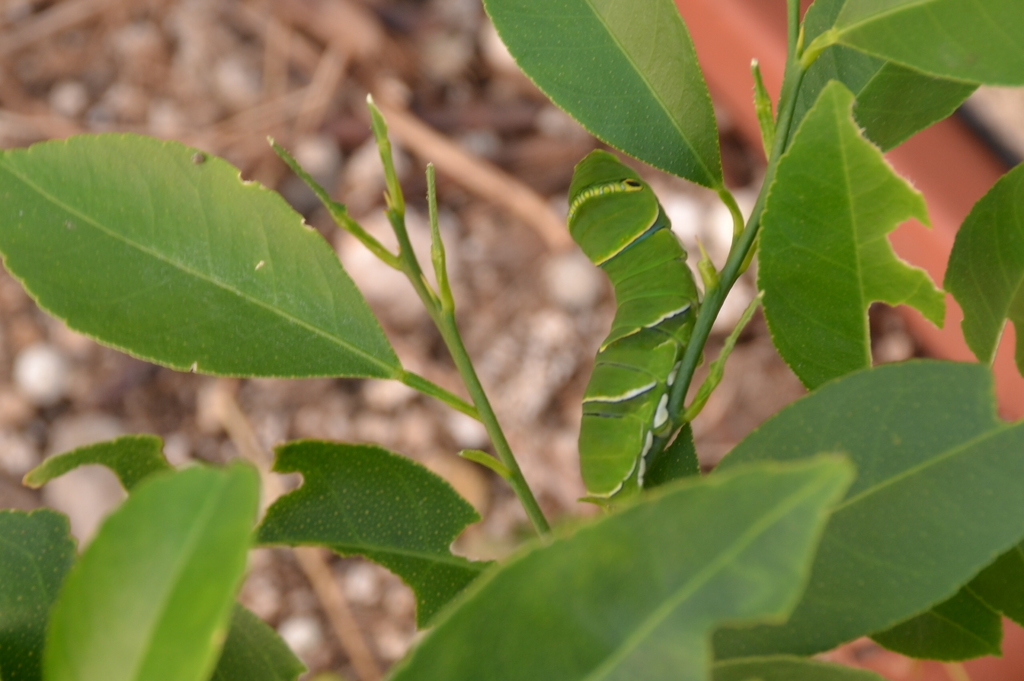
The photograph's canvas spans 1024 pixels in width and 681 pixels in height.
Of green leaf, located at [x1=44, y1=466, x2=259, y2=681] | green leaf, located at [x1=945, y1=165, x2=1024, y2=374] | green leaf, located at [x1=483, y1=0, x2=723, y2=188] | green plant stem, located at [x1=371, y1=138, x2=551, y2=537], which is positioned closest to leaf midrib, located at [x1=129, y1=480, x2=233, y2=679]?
green leaf, located at [x1=44, y1=466, x2=259, y2=681]

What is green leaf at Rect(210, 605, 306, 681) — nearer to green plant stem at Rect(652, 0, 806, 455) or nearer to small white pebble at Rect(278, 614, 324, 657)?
green plant stem at Rect(652, 0, 806, 455)

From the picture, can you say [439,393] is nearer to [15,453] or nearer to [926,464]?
[926,464]

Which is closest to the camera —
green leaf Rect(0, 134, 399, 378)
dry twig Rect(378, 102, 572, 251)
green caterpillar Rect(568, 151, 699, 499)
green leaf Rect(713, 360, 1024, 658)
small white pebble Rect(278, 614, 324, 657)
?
green leaf Rect(713, 360, 1024, 658)

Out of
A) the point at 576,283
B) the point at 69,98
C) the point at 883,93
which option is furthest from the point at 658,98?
the point at 69,98

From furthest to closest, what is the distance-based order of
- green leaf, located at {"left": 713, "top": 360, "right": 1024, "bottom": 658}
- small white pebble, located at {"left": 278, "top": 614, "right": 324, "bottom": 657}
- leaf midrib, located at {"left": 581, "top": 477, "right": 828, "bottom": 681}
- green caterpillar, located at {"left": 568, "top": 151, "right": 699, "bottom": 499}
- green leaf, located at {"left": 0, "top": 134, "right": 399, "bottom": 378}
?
small white pebble, located at {"left": 278, "top": 614, "right": 324, "bottom": 657} → green caterpillar, located at {"left": 568, "top": 151, "right": 699, "bottom": 499} → green leaf, located at {"left": 0, "top": 134, "right": 399, "bottom": 378} → green leaf, located at {"left": 713, "top": 360, "right": 1024, "bottom": 658} → leaf midrib, located at {"left": 581, "top": 477, "right": 828, "bottom": 681}

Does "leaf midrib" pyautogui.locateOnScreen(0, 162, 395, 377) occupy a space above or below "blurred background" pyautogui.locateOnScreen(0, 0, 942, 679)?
above

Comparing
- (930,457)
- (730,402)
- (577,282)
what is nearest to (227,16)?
(577,282)
